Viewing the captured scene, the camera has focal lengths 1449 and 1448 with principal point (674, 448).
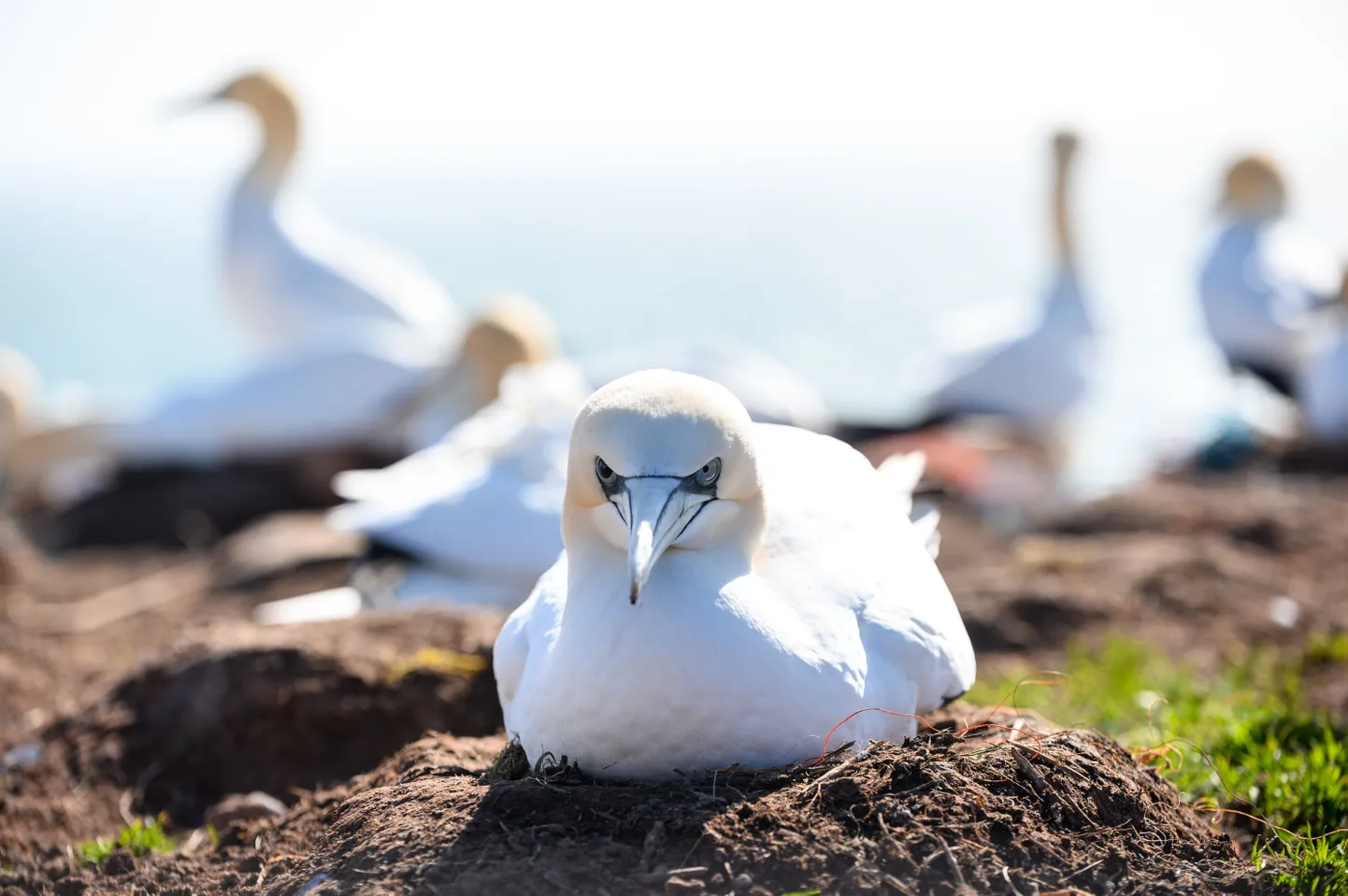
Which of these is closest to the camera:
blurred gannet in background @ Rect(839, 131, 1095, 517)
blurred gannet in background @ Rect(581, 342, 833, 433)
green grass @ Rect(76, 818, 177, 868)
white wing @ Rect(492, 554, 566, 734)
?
white wing @ Rect(492, 554, 566, 734)

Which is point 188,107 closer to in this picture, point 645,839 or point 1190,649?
point 1190,649

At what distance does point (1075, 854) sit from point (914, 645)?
2.21 feet

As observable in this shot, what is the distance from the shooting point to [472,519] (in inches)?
263

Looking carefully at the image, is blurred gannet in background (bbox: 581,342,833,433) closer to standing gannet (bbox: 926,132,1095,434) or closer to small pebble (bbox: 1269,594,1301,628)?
standing gannet (bbox: 926,132,1095,434)

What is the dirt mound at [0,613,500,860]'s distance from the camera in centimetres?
500

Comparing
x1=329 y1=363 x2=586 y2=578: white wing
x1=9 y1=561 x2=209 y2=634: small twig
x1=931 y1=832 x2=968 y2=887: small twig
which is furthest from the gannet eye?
x1=9 y1=561 x2=209 y2=634: small twig

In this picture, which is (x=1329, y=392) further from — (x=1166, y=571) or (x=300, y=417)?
(x=300, y=417)

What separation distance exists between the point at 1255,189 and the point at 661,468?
1188 cm

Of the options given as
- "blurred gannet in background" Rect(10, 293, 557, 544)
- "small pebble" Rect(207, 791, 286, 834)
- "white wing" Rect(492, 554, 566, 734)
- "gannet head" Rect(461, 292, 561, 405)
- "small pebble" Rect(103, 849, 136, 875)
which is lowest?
"blurred gannet in background" Rect(10, 293, 557, 544)

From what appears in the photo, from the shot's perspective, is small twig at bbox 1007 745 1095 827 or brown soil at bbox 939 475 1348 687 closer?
small twig at bbox 1007 745 1095 827

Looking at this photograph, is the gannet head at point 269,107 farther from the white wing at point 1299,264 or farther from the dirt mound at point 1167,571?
the white wing at point 1299,264

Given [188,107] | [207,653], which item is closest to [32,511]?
[188,107]

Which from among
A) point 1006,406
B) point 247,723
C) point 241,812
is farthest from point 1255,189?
point 241,812

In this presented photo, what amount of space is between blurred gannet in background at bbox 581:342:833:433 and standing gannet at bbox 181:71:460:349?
252cm
